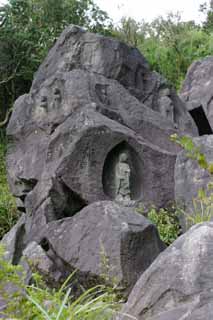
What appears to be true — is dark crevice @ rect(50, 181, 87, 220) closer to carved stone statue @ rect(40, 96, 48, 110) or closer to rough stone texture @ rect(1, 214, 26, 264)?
rough stone texture @ rect(1, 214, 26, 264)

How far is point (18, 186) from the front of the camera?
8.77m

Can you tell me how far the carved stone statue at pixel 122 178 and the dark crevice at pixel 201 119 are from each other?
13.2 ft

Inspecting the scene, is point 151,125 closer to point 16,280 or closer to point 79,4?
point 16,280

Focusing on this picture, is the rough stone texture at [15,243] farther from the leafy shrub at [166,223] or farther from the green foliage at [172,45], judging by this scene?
the green foliage at [172,45]

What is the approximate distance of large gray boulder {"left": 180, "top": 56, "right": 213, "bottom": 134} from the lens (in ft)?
36.6

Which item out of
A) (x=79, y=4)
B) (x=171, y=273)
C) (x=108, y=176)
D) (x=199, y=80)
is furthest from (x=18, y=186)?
(x=79, y=4)

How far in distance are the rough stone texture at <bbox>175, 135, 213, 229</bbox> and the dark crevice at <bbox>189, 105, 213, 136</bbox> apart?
4938mm

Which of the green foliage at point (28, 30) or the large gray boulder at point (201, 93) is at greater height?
the green foliage at point (28, 30)

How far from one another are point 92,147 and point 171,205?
1.35 meters

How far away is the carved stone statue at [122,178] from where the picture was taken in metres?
7.68

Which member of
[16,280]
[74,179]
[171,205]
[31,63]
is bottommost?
[171,205]

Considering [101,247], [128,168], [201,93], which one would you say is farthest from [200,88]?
[101,247]

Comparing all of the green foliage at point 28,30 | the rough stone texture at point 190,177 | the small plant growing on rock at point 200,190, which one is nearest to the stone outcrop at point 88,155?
the small plant growing on rock at point 200,190

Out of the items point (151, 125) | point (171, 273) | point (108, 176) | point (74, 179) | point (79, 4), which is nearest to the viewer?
point (171, 273)
